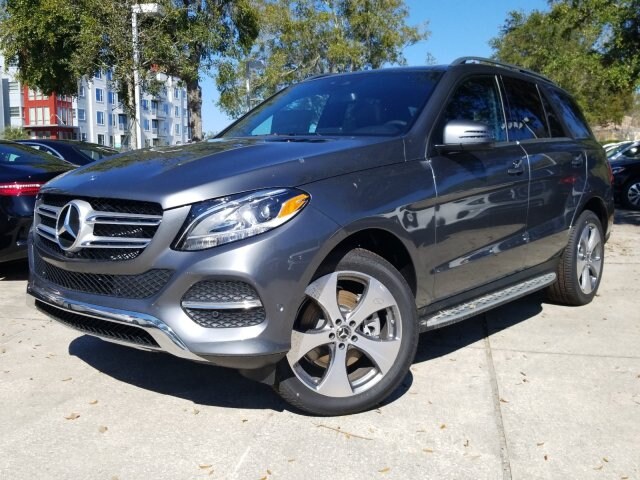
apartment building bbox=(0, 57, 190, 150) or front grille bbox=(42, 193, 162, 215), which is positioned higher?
apartment building bbox=(0, 57, 190, 150)

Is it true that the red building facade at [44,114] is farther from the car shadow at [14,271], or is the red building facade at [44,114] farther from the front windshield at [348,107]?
the front windshield at [348,107]

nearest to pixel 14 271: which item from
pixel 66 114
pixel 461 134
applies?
pixel 461 134

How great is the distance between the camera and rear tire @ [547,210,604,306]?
5180 mm

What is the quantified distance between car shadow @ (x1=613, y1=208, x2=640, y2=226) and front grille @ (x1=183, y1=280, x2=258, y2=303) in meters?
11.0

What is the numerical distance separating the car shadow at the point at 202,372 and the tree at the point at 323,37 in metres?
25.9

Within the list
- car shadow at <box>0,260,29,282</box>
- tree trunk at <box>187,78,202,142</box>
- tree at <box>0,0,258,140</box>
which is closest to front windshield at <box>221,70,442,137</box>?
car shadow at <box>0,260,29,282</box>

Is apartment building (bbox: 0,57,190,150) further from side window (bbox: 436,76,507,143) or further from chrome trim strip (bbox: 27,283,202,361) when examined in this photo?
chrome trim strip (bbox: 27,283,202,361)

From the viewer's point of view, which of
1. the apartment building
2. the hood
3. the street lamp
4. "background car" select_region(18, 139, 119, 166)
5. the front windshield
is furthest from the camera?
the apartment building

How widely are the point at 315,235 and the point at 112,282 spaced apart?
38.5 inches

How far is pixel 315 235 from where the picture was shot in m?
2.95

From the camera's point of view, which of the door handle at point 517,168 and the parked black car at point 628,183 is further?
the parked black car at point 628,183

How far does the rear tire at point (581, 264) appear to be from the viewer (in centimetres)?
518

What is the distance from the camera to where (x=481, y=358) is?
13.8 ft

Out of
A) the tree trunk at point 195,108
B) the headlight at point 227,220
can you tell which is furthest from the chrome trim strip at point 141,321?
the tree trunk at point 195,108
